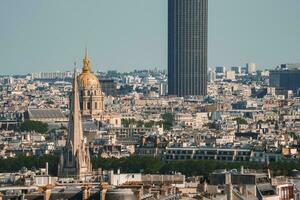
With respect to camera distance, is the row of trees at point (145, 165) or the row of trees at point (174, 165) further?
the row of trees at point (145, 165)

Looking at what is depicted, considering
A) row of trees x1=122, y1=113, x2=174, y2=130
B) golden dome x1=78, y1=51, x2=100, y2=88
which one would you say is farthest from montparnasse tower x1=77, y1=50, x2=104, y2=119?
row of trees x1=122, y1=113, x2=174, y2=130

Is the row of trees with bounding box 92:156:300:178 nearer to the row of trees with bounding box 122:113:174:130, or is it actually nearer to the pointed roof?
the pointed roof

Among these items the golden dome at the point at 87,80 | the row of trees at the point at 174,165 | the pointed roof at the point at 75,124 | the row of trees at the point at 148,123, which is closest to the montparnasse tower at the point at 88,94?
the golden dome at the point at 87,80

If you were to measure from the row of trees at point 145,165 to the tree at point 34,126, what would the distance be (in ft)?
138

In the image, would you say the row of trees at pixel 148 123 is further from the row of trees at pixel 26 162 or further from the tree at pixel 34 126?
the row of trees at pixel 26 162

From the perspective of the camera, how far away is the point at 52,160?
87938mm

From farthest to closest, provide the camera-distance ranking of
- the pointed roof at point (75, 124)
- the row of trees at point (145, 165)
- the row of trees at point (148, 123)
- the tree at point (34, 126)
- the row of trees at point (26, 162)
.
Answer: the row of trees at point (148, 123)
the tree at point (34, 126)
the row of trees at point (26, 162)
the row of trees at point (145, 165)
the pointed roof at point (75, 124)

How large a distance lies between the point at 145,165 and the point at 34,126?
51546 mm

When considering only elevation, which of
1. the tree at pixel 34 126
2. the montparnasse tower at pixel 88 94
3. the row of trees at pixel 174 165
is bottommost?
the row of trees at pixel 174 165

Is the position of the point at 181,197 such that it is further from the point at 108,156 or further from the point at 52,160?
the point at 108,156

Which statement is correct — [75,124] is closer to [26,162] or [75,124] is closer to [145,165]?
[145,165]

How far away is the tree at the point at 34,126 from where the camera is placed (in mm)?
136075

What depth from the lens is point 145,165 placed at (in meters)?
88.6

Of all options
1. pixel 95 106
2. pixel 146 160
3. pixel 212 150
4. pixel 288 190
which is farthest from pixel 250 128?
Result: pixel 288 190
